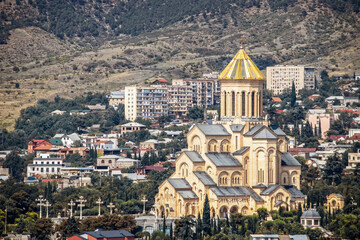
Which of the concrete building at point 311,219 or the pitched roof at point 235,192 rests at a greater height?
the pitched roof at point 235,192

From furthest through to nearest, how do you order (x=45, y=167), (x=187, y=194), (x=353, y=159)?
(x=45, y=167)
(x=353, y=159)
(x=187, y=194)

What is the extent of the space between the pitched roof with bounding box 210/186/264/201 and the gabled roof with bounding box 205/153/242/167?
1949mm

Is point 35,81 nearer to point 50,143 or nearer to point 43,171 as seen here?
point 50,143

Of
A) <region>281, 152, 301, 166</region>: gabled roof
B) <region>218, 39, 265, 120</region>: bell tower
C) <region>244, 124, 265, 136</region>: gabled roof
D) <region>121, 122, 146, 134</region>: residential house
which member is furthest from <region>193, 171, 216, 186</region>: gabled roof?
<region>121, 122, 146, 134</region>: residential house

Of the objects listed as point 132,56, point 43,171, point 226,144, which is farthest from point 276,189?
point 132,56

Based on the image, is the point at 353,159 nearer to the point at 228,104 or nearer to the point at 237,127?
the point at 228,104

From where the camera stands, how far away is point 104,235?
82375 mm

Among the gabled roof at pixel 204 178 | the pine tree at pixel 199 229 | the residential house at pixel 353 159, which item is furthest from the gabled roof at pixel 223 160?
the residential house at pixel 353 159

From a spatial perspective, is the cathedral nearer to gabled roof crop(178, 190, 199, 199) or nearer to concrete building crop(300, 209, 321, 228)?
gabled roof crop(178, 190, 199, 199)

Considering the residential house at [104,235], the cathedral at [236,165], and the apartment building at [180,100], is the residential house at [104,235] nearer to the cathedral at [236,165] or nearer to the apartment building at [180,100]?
the cathedral at [236,165]

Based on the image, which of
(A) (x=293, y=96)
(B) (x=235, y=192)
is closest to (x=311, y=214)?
(B) (x=235, y=192)

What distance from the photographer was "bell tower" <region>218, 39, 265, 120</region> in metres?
97.1

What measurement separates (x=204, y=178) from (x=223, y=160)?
8.60 feet

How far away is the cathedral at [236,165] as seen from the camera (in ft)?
303
